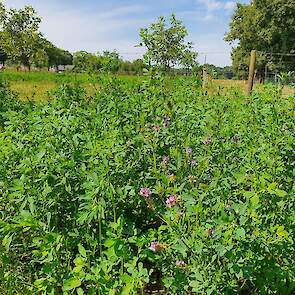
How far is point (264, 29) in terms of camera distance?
38.8 m

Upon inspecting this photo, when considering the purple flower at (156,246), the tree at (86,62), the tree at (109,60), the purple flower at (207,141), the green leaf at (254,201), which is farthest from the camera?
the tree at (86,62)

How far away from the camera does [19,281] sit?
7.57 feet

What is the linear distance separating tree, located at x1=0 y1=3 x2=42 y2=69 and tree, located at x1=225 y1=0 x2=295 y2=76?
21253mm

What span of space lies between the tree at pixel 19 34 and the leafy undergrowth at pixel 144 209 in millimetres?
43327

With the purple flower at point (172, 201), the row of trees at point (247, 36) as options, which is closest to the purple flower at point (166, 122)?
the purple flower at point (172, 201)

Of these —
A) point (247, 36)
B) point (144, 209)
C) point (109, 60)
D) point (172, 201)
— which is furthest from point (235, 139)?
point (247, 36)

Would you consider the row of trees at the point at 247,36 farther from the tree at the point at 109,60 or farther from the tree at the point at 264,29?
the tree at the point at 109,60

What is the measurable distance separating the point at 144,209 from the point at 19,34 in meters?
45.6

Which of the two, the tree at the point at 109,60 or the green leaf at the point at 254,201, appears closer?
the green leaf at the point at 254,201

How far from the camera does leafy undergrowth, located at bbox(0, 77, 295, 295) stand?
5.86 feet

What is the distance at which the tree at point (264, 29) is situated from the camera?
125 feet

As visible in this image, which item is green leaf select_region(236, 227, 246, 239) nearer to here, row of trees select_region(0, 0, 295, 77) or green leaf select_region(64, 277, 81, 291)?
green leaf select_region(64, 277, 81, 291)

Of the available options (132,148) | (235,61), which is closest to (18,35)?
(235,61)

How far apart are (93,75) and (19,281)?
3.85 m
